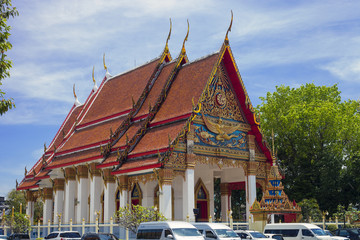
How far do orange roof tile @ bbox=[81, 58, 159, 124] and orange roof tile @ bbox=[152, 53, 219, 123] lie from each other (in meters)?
3.69

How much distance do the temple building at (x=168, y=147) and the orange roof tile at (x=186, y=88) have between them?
0.27ft

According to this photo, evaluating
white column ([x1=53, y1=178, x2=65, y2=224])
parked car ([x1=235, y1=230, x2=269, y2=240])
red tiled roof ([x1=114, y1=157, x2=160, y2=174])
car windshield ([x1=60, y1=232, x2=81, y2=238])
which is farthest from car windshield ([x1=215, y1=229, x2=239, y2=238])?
white column ([x1=53, y1=178, x2=65, y2=224])

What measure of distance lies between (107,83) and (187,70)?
1099cm

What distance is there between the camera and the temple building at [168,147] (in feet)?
87.3

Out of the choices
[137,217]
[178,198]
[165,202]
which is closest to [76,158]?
[178,198]

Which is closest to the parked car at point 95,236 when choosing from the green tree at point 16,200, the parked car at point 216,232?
the parked car at point 216,232

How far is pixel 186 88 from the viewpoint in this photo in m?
29.3

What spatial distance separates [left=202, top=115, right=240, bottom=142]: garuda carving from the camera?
28.0 m

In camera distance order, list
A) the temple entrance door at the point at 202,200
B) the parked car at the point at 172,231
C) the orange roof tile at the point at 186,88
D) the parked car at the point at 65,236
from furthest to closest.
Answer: the temple entrance door at the point at 202,200 → the orange roof tile at the point at 186,88 → the parked car at the point at 65,236 → the parked car at the point at 172,231

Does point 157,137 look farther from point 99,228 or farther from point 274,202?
point 274,202

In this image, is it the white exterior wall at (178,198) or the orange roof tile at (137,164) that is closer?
the orange roof tile at (137,164)

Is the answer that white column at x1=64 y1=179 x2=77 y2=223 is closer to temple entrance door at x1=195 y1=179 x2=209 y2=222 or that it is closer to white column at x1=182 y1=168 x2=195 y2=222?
temple entrance door at x1=195 y1=179 x2=209 y2=222

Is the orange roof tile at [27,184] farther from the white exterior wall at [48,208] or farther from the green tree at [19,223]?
the green tree at [19,223]

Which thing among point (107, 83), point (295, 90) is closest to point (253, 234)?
point (107, 83)
